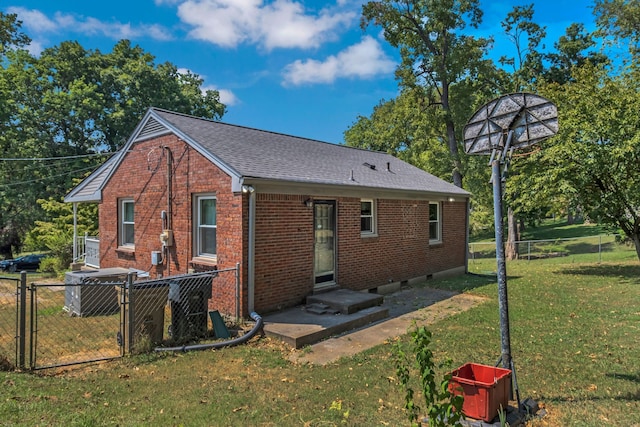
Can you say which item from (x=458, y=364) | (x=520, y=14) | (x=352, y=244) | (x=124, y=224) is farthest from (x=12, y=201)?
(x=520, y=14)

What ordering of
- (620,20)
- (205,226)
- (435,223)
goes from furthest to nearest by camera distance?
(620,20)
(435,223)
(205,226)

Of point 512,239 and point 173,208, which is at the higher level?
point 173,208

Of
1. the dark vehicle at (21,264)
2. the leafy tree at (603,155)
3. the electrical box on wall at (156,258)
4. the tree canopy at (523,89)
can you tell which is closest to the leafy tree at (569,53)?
the tree canopy at (523,89)

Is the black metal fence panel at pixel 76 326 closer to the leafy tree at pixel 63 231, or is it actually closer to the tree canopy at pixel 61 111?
the leafy tree at pixel 63 231

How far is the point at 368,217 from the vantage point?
10.8 meters

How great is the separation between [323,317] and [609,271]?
13141 mm

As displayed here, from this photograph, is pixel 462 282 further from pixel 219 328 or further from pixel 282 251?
pixel 219 328

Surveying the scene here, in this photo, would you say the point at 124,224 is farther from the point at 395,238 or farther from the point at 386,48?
the point at 386,48

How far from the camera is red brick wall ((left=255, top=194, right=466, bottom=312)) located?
805cm

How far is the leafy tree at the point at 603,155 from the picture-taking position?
12.1 m

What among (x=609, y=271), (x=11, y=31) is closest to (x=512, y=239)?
(x=609, y=271)

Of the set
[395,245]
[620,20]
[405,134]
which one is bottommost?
[395,245]

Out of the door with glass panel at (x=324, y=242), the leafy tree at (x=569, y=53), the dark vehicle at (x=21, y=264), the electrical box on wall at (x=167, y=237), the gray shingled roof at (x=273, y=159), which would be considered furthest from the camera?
the leafy tree at (x=569, y=53)

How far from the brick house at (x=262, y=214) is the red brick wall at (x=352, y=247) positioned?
0.10 ft
